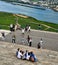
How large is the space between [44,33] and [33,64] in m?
22.5

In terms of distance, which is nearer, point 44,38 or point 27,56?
point 27,56

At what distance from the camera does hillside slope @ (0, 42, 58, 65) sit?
35.6m

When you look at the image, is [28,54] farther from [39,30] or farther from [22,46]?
[39,30]

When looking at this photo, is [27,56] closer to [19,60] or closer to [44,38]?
[19,60]

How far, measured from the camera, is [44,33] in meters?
57.2

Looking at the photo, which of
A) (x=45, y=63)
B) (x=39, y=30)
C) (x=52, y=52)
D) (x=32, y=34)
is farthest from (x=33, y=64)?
(x=39, y=30)

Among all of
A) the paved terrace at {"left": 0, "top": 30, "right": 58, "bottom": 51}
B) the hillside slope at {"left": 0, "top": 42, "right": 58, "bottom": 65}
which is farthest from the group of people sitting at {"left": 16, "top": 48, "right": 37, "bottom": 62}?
the paved terrace at {"left": 0, "top": 30, "right": 58, "bottom": 51}

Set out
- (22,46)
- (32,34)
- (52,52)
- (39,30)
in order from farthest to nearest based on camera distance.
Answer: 1. (39,30)
2. (32,34)
3. (22,46)
4. (52,52)

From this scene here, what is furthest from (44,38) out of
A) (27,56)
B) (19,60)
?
(19,60)

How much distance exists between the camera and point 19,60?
36719mm

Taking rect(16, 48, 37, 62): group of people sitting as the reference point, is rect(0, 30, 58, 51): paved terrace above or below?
below

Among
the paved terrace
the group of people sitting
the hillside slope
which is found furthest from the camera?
the paved terrace

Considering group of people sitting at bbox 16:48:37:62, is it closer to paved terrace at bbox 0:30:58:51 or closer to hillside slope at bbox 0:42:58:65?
hillside slope at bbox 0:42:58:65

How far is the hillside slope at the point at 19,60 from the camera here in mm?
35594
